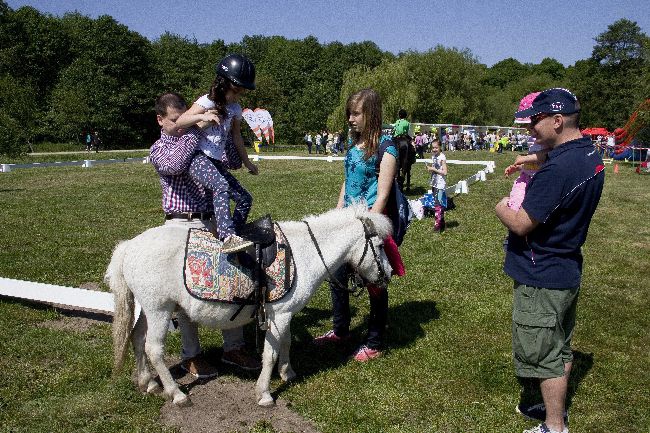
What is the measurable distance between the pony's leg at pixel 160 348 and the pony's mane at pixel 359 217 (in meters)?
1.61

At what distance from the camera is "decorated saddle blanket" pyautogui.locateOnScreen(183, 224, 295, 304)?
14.6ft

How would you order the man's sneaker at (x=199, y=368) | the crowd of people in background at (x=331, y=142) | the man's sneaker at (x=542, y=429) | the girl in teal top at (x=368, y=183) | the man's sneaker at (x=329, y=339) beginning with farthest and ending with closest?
the crowd of people in background at (x=331, y=142)
the man's sneaker at (x=329, y=339)
the man's sneaker at (x=199, y=368)
the girl in teal top at (x=368, y=183)
the man's sneaker at (x=542, y=429)

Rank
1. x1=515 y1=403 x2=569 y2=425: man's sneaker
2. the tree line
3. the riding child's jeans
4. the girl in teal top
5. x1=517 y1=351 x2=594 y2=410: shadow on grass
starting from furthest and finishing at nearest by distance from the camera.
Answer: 1. the tree line
2. the girl in teal top
3. x1=517 y1=351 x2=594 y2=410: shadow on grass
4. x1=515 y1=403 x2=569 y2=425: man's sneaker
5. the riding child's jeans

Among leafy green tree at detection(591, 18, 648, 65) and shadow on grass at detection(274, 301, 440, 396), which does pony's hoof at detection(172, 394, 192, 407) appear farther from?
leafy green tree at detection(591, 18, 648, 65)

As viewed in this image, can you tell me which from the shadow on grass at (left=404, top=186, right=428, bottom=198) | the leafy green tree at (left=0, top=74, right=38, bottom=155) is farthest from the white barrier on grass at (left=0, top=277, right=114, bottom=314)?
the leafy green tree at (left=0, top=74, right=38, bottom=155)

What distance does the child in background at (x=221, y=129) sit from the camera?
422 cm

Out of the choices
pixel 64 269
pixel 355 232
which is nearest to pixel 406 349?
pixel 355 232

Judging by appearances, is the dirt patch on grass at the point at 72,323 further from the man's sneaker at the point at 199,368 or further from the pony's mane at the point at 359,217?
the pony's mane at the point at 359,217

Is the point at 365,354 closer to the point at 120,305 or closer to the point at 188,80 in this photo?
the point at 120,305

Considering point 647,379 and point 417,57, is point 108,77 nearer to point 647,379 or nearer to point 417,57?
point 417,57

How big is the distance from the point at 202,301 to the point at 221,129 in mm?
1499

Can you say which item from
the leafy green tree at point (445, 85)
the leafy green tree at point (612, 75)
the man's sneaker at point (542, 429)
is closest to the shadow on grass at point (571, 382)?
the man's sneaker at point (542, 429)

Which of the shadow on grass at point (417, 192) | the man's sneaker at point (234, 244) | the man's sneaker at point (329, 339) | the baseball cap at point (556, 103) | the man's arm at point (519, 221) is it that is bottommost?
the man's sneaker at point (329, 339)

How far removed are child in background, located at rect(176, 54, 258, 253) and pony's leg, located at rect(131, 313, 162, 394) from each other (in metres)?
1.24
